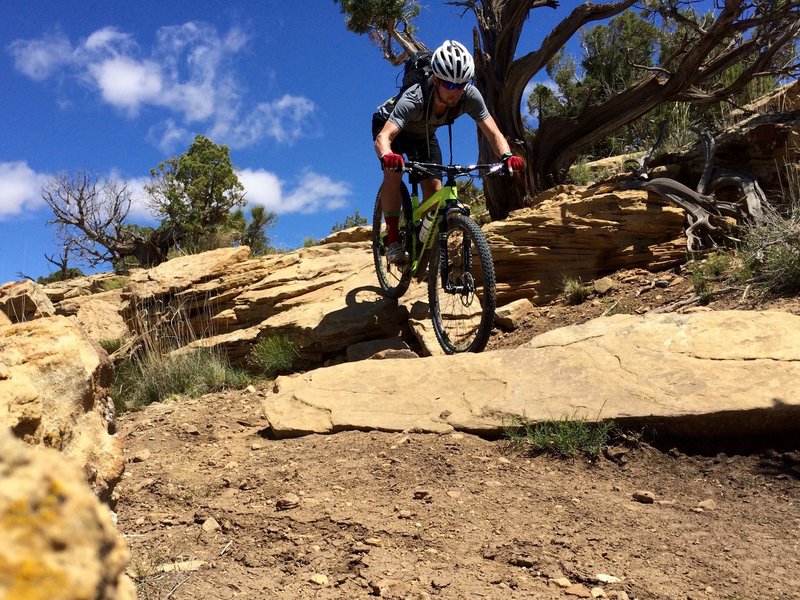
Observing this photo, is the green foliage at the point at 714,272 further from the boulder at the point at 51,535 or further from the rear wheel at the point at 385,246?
the boulder at the point at 51,535

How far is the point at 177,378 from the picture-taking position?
616cm

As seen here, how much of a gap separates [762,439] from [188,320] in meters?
5.67

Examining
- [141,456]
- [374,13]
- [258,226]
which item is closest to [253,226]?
[258,226]

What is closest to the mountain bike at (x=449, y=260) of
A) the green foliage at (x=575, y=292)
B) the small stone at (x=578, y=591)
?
the green foliage at (x=575, y=292)

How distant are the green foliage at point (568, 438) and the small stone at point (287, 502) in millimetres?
1234

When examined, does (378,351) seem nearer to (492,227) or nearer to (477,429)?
(492,227)

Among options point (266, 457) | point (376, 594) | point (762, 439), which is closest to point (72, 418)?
point (376, 594)

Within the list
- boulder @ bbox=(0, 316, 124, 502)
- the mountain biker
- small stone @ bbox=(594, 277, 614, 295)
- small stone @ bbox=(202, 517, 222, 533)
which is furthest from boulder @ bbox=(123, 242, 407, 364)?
boulder @ bbox=(0, 316, 124, 502)

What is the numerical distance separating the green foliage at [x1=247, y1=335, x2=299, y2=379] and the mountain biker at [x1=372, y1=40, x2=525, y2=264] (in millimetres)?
1316

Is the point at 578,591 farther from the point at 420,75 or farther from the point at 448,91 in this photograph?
the point at 420,75

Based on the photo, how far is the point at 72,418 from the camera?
2.05 metres

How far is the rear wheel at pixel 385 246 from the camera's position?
→ 5.82m

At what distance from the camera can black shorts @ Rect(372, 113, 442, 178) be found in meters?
5.77

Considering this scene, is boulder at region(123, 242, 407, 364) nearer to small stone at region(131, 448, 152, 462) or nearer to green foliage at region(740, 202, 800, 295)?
small stone at region(131, 448, 152, 462)
